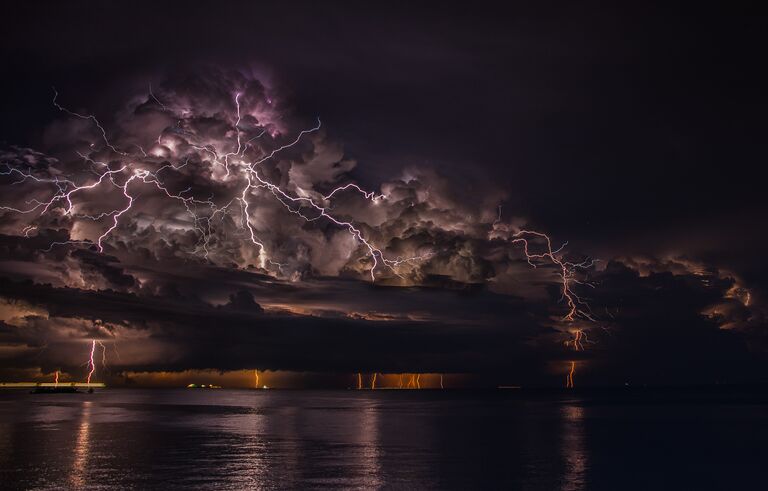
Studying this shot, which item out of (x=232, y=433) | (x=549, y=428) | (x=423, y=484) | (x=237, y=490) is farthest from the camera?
(x=549, y=428)

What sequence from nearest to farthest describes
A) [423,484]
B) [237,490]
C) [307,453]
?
[237,490] → [423,484] → [307,453]

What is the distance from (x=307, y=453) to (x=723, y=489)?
68.3ft

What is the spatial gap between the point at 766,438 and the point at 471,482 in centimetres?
3583

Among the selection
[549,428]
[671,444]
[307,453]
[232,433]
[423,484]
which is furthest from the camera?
[549,428]

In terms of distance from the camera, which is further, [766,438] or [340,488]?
[766,438]

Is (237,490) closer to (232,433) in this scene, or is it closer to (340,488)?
(340,488)

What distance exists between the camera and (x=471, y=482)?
101 feet

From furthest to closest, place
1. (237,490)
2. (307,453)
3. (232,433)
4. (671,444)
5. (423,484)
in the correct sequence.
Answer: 1. (232,433)
2. (671,444)
3. (307,453)
4. (423,484)
5. (237,490)

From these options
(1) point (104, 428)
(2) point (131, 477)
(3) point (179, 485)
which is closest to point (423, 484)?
(3) point (179, 485)

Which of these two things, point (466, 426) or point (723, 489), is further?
point (466, 426)

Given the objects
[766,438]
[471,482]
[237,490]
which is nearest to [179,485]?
[237,490]

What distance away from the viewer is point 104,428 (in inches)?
2256

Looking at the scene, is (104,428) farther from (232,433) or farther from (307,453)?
(307,453)

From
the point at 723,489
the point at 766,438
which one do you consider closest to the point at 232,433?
the point at 723,489
